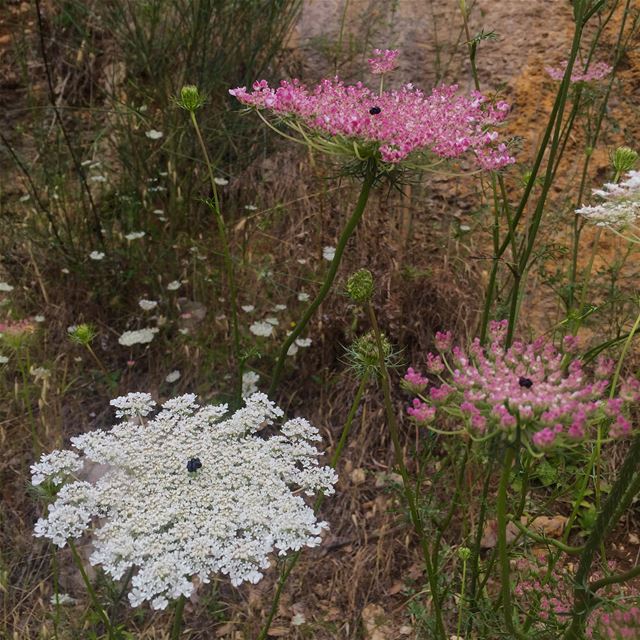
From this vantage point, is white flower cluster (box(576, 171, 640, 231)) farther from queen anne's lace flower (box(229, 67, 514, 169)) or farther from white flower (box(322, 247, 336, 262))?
white flower (box(322, 247, 336, 262))

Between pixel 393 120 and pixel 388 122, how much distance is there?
0.02m

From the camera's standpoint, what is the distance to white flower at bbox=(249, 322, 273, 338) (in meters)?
3.36

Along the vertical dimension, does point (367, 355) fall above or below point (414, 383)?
below

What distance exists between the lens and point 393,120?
1805mm

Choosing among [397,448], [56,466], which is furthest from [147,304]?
[397,448]

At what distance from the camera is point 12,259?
400 centimetres

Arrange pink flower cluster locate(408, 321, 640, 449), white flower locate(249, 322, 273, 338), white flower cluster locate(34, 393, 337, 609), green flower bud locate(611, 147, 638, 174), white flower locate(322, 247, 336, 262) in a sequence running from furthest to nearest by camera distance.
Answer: white flower locate(322, 247, 336, 262)
white flower locate(249, 322, 273, 338)
green flower bud locate(611, 147, 638, 174)
white flower cluster locate(34, 393, 337, 609)
pink flower cluster locate(408, 321, 640, 449)

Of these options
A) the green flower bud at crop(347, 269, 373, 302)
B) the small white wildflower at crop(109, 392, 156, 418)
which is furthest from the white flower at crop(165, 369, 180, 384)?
the green flower bud at crop(347, 269, 373, 302)

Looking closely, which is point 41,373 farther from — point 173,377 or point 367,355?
point 367,355

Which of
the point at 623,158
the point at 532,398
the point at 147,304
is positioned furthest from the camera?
the point at 147,304

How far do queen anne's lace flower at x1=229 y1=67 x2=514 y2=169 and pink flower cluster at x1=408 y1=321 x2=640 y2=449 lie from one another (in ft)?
2.01

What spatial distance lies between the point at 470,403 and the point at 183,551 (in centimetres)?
73

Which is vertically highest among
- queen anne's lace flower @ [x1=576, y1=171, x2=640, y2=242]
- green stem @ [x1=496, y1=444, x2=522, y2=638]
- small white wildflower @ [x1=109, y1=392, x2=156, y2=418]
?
queen anne's lace flower @ [x1=576, y1=171, x2=640, y2=242]

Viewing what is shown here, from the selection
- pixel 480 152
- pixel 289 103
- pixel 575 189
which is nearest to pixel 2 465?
pixel 289 103
